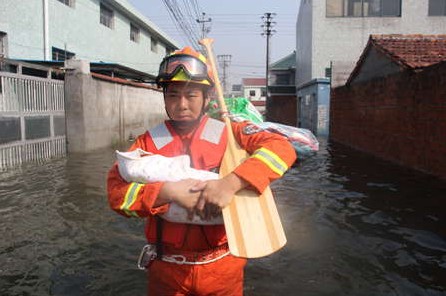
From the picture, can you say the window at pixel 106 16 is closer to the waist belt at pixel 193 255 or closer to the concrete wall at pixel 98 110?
the concrete wall at pixel 98 110

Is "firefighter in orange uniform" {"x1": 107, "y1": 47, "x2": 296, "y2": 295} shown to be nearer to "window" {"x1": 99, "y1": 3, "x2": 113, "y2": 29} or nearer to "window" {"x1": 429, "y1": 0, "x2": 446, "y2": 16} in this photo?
"window" {"x1": 99, "y1": 3, "x2": 113, "y2": 29}

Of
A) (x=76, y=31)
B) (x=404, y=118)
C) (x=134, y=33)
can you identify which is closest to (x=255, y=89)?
(x=134, y=33)

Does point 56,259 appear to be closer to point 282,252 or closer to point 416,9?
point 282,252

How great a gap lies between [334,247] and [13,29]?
13.5 metres

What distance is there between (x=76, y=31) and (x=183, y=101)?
693 inches

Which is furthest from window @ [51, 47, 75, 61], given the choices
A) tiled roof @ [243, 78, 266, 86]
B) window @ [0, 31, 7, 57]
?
tiled roof @ [243, 78, 266, 86]

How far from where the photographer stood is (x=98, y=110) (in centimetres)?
1220

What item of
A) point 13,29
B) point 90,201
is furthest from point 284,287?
point 13,29

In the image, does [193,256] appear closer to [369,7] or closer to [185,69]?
[185,69]

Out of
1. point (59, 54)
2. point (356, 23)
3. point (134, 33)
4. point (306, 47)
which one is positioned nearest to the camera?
point (59, 54)

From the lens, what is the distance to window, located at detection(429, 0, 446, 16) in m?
23.6

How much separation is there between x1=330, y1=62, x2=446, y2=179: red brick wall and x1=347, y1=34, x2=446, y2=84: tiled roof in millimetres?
525

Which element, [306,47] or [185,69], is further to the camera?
[306,47]

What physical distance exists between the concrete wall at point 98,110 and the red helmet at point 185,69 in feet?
33.1
